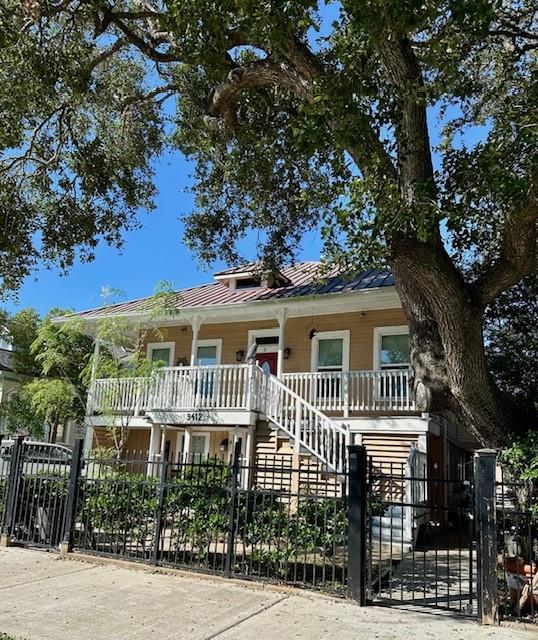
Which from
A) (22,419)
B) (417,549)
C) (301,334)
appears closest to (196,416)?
(301,334)

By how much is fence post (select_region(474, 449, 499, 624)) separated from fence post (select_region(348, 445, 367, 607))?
1.24 m

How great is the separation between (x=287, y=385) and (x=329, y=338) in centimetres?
201

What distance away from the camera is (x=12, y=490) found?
9180 mm

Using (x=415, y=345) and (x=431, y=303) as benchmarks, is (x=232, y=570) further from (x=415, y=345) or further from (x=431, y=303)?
(x=431, y=303)

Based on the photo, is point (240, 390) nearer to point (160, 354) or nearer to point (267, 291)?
point (267, 291)

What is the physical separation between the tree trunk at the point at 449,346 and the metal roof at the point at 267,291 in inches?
215

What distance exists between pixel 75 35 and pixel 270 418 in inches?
365

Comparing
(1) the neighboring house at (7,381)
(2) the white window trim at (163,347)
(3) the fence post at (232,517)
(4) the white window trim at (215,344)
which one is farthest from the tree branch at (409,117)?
(1) the neighboring house at (7,381)

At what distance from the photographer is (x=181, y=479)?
805 centimetres

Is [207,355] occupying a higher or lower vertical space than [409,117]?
lower

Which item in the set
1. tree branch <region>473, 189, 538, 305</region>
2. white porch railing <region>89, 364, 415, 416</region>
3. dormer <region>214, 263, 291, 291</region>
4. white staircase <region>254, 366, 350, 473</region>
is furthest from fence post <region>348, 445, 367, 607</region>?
dormer <region>214, 263, 291, 291</region>

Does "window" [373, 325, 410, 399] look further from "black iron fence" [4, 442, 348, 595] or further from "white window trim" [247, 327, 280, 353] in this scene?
"black iron fence" [4, 442, 348, 595]

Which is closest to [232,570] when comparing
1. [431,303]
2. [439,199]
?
[431,303]

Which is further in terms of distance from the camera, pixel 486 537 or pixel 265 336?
pixel 265 336
